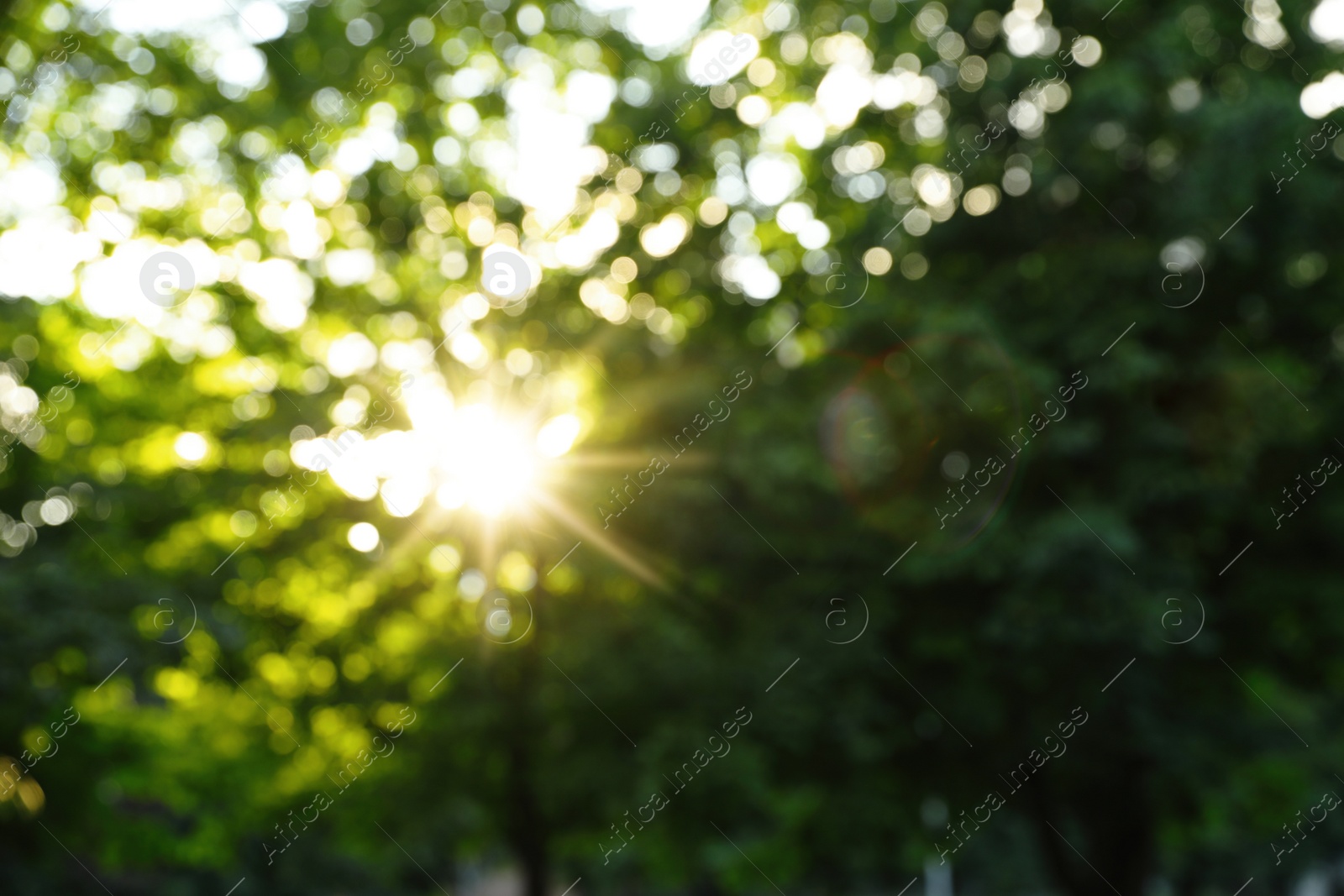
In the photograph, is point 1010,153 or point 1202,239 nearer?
point 1202,239

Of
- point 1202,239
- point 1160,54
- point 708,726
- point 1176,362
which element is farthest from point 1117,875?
point 1160,54

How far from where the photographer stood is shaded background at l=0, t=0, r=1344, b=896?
10.0 m

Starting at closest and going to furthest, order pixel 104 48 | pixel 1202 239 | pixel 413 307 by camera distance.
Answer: pixel 104 48 → pixel 1202 239 → pixel 413 307

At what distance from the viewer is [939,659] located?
37.5 ft

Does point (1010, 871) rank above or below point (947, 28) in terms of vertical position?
below

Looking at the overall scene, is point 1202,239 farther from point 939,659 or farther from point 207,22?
point 207,22

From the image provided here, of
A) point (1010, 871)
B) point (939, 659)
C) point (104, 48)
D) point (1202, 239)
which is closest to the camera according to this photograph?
point (104, 48)

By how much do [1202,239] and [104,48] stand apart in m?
10.4

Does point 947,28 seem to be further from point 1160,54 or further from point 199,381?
point 199,381

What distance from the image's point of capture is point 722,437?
11461mm

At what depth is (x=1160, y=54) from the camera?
1031 cm

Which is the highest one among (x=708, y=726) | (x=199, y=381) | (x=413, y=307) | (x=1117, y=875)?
(x=413, y=307)

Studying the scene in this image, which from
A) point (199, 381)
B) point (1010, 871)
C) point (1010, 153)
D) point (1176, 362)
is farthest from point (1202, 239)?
point (1010, 871)

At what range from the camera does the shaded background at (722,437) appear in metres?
10.0
